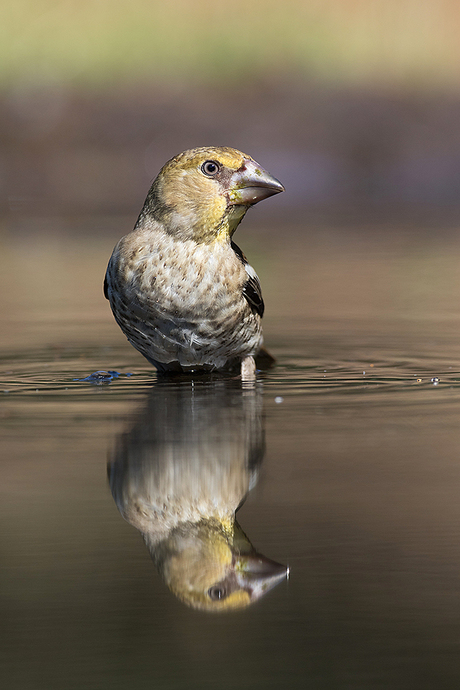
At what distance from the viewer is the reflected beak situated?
2.65m

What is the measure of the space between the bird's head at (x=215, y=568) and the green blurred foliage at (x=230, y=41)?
17.0 meters

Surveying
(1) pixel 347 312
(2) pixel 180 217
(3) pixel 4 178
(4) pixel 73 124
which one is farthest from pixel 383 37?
(2) pixel 180 217

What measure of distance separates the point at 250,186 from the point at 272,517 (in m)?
2.47

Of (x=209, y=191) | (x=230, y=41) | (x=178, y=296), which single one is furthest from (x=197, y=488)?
(x=230, y=41)

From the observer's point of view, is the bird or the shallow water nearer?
the shallow water

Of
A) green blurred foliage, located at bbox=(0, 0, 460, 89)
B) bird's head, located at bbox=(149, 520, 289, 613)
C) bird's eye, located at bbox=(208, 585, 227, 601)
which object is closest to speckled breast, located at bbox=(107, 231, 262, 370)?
bird's head, located at bbox=(149, 520, 289, 613)

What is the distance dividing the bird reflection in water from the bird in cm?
40

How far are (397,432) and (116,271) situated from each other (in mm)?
1746

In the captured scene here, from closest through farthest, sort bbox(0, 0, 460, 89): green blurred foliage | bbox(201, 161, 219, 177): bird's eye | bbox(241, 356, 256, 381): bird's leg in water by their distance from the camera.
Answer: bbox(201, 161, 219, 177): bird's eye → bbox(241, 356, 256, 381): bird's leg in water → bbox(0, 0, 460, 89): green blurred foliage

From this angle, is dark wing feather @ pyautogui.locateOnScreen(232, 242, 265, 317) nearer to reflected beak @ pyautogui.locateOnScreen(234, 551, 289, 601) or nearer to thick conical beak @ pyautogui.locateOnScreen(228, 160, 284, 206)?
thick conical beak @ pyautogui.locateOnScreen(228, 160, 284, 206)

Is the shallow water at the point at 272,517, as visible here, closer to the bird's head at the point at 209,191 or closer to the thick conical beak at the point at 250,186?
the bird's head at the point at 209,191

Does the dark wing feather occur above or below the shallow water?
above

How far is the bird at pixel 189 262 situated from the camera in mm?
5285

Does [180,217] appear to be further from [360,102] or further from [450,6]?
[450,6]
